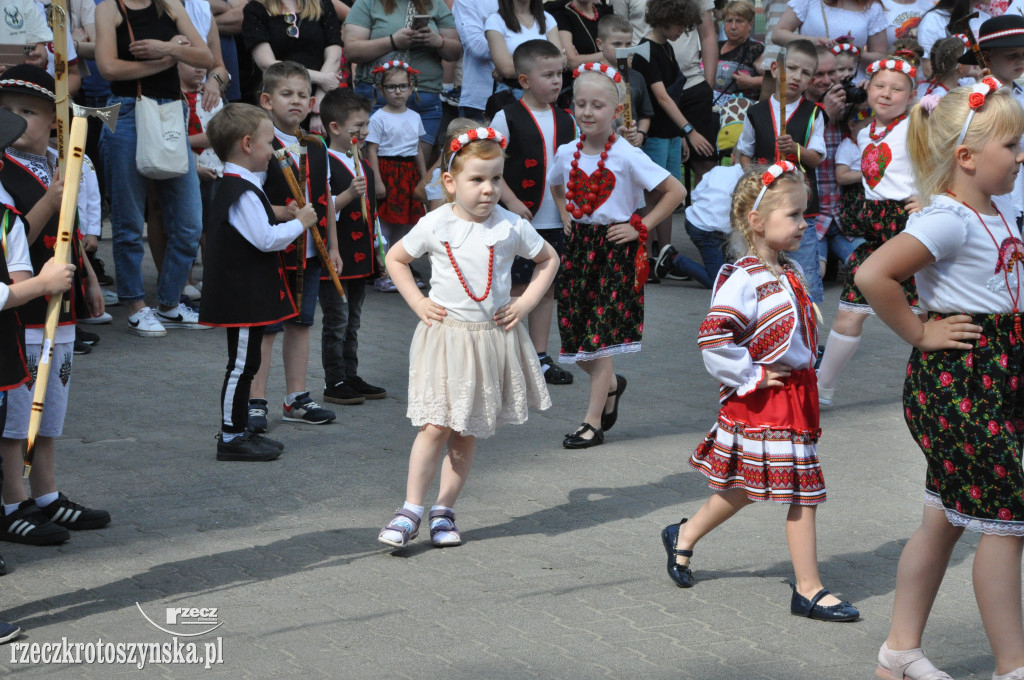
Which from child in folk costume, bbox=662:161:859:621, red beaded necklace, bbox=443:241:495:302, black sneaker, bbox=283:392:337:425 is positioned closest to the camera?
child in folk costume, bbox=662:161:859:621

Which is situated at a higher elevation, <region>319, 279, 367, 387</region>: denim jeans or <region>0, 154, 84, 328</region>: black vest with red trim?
<region>0, 154, 84, 328</region>: black vest with red trim

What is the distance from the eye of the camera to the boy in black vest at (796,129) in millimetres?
8891

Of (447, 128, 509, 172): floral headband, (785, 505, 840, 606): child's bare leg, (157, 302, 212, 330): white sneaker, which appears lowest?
(157, 302, 212, 330): white sneaker

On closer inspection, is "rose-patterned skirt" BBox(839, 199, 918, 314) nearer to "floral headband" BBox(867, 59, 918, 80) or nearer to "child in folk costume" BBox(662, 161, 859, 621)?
"floral headband" BBox(867, 59, 918, 80)

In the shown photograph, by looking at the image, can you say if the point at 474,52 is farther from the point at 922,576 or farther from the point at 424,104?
the point at 922,576

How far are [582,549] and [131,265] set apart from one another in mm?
5073

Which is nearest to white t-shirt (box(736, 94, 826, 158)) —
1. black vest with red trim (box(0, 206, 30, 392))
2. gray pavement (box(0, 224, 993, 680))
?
gray pavement (box(0, 224, 993, 680))

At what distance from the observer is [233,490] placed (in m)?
5.85

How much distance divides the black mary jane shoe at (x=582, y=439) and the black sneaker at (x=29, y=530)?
2.64 metres

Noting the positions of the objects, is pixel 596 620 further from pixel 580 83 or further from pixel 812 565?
pixel 580 83

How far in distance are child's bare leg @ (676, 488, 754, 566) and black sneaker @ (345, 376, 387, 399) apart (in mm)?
3180

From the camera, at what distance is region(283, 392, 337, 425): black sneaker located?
706cm

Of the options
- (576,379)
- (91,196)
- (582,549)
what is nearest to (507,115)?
(576,379)

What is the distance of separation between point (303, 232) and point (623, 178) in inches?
70.4
